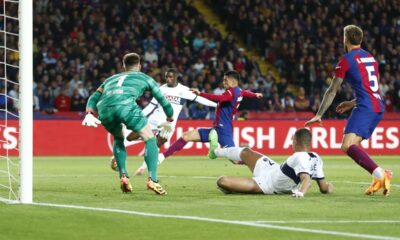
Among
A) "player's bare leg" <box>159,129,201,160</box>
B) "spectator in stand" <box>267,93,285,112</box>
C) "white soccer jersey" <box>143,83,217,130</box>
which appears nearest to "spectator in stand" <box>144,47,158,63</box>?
"spectator in stand" <box>267,93,285,112</box>

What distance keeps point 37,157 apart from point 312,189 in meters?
13.2

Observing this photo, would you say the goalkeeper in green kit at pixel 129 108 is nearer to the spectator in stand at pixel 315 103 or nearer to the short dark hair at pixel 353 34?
the short dark hair at pixel 353 34

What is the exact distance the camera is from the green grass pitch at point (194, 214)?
832 centimetres

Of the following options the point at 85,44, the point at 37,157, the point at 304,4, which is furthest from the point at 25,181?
the point at 304,4

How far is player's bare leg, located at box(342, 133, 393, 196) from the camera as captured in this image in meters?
12.5

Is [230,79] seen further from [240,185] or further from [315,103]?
[315,103]

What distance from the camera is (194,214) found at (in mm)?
9969

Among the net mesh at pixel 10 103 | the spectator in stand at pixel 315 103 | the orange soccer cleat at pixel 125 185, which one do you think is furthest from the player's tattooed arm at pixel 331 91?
the spectator in stand at pixel 315 103

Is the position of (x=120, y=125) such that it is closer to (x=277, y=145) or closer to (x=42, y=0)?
(x=277, y=145)

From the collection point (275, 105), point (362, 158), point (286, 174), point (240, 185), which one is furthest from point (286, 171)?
point (275, 105)

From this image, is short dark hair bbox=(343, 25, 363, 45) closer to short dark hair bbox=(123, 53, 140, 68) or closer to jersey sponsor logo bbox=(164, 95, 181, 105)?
short dark hair bbox=(123, 53, 140, 68)

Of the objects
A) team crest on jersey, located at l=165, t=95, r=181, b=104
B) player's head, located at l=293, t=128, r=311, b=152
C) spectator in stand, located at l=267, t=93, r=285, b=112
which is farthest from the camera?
spectator in stand, located at l=267, t=93, r=285, b=112

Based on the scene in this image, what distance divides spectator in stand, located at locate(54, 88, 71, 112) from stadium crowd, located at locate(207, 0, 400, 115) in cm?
800

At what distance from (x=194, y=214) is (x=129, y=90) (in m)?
3.35
